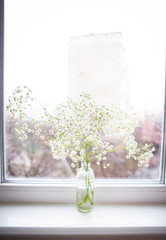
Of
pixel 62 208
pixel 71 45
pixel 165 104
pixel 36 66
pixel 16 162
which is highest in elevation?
pixel 71 45

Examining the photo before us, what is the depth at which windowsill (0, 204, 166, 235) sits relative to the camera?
0.77 meters

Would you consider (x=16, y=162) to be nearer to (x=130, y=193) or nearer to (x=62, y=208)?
(x=62, y=208)

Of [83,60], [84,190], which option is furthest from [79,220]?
[83,60]

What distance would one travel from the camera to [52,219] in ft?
2.71

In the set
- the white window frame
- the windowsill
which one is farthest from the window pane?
the windowsill

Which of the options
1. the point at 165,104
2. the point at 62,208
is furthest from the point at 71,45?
the point at 62,208

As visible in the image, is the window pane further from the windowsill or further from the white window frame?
the windowsill

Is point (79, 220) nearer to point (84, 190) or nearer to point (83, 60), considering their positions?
point (84, 190)

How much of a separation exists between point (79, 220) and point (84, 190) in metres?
0.14

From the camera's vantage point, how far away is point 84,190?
0.88 metres

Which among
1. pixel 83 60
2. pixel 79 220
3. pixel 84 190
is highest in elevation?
pixel 83 60

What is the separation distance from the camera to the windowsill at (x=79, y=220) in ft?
2.54

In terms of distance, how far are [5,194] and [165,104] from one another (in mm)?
1062

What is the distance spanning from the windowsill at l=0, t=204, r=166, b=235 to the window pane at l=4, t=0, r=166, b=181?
0.67 ft
